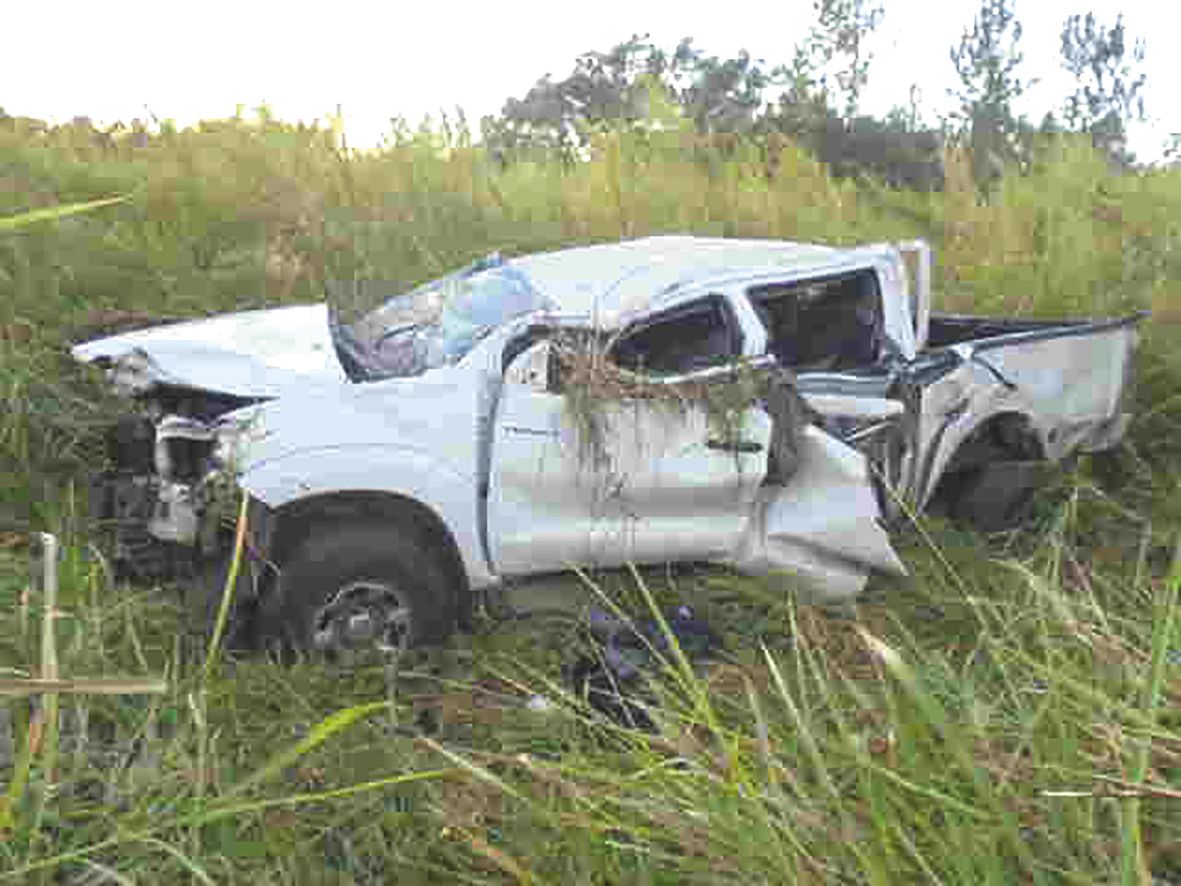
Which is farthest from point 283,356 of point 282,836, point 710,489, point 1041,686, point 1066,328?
point 1066,328

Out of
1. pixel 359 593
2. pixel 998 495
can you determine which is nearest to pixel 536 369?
pixel 359 593

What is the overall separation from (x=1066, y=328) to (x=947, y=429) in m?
0.93

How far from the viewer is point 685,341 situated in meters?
4.26

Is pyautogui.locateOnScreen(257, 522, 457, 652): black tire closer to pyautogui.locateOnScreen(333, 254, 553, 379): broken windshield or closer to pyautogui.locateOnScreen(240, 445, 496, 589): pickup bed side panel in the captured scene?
pyautogui.locateOnScreen(240, 445, 496, 589): pickup bed side panel

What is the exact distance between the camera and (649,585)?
4152 millimetres

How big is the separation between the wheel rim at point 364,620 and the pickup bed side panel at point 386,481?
0.31 metres

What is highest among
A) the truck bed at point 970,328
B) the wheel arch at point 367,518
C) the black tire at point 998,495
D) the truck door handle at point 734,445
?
the truck bed at point 970,328

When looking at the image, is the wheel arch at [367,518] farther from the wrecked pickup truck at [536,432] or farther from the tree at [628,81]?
the tree at [628,81]

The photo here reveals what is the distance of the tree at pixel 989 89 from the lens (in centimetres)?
1174

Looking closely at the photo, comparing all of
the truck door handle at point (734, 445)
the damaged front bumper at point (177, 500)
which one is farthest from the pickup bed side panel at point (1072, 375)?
the damaged front bumper at point (177, 500)

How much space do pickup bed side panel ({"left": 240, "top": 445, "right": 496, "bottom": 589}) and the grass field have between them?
45 centimetres

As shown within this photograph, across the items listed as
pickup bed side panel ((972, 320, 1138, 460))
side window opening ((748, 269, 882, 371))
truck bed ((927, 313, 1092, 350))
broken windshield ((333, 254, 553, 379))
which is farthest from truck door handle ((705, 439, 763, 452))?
truck bed ((927, 313, 1092, 350))

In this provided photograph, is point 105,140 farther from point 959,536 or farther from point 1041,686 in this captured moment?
point 1041,686

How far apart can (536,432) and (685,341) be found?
893 mm
